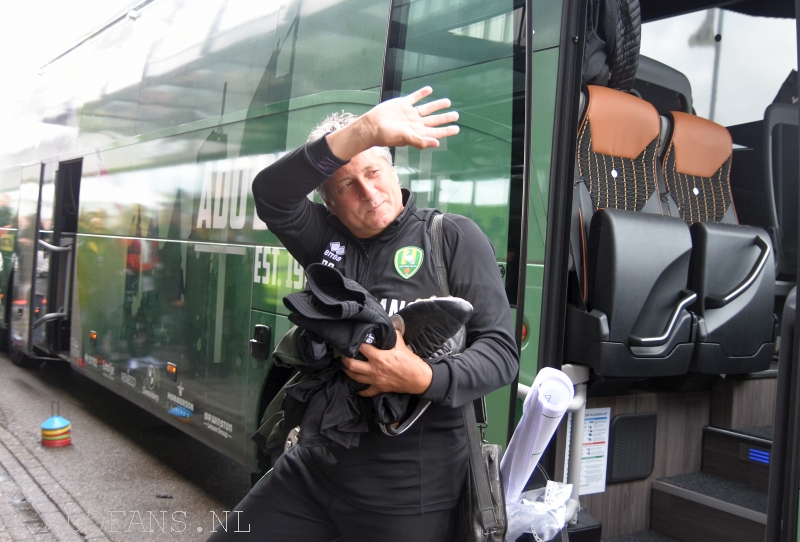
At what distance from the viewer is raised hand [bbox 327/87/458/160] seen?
170cm

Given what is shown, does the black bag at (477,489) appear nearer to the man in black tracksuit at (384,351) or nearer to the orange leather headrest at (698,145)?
the man in black tracksuit at (384,351)

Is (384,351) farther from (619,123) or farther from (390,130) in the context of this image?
(619,123)

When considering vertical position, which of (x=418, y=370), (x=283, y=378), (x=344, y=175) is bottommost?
(x=283, y=378)

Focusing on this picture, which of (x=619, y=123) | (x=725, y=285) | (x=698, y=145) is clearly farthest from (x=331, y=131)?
(x=698, y=145)

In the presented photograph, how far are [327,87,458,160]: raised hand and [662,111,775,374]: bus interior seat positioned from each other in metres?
2.17

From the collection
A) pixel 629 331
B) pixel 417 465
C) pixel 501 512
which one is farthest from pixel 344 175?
pixel 629 331

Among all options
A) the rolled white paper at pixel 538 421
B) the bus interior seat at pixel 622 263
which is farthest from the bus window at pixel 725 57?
the rolled white paper at pixel 538 421

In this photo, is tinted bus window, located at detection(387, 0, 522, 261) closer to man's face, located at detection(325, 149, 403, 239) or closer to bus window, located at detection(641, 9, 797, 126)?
man's face, located at detection(325, 149, 403, 239)

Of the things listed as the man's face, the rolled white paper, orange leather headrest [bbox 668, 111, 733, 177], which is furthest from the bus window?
the rolled white paper

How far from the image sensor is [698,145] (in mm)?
4113

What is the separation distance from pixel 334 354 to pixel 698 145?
305 centimetres

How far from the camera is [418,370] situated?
65.4 inches

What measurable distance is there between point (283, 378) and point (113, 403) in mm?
4338

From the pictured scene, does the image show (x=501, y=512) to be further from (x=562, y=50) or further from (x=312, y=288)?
(x=562, y=50)
